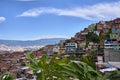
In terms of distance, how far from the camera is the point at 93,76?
1.84 metres

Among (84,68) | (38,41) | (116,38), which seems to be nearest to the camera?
(84,68)

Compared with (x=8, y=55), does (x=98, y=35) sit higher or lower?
higher

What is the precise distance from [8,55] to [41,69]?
1099 inches

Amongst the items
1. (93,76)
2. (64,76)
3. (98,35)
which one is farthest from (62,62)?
(98,35)

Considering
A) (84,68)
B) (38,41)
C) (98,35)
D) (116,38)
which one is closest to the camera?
(84,68)

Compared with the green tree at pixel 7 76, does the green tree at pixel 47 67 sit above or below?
above

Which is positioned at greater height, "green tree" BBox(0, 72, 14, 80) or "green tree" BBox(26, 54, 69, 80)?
"green tree" BBox(26, 54, 69, 80)

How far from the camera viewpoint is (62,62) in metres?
1.88

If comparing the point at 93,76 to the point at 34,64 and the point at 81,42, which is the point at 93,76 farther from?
the point at 81,42

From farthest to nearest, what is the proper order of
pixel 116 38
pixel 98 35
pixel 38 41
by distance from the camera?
pixel 38 41 → pixel 98 35 → pixel 116 38

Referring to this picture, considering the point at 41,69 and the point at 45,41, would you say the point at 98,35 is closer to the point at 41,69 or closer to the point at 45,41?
the point at 41,69

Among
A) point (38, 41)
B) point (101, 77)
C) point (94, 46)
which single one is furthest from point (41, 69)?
point (38, 41)

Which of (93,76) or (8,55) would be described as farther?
(8,55)

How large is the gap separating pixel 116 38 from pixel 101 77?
23533 millimetres
